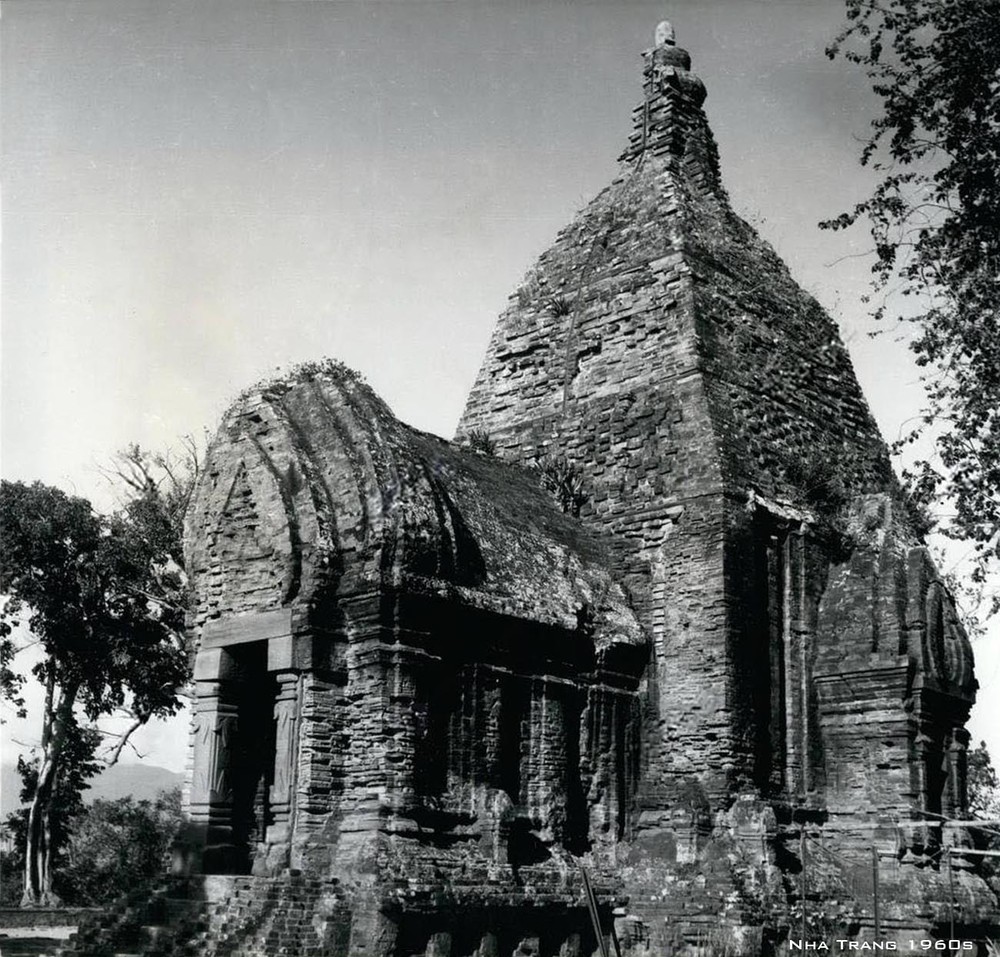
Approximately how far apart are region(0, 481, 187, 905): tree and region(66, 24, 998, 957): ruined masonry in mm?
10111

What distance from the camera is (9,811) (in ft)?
102

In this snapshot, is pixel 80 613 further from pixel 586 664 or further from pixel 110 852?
pixel 586 664

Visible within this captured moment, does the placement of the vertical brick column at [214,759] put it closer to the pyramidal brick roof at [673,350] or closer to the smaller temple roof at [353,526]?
the smaller temple roof at [353,526]

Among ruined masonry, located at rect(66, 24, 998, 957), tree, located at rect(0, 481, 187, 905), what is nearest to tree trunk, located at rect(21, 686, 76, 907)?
tree, located at rect(0, 481, 187, 905)

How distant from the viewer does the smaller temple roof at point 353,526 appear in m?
13.9

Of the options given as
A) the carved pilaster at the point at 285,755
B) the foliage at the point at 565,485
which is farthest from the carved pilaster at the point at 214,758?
the foliage at the point at 565,485

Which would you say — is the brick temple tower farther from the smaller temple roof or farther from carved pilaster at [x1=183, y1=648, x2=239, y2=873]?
carved pilaster at [x1=183, y1=648, x2=239, y2=873]

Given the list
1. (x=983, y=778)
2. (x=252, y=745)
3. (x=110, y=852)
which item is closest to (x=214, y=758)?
(x=252, y=745)

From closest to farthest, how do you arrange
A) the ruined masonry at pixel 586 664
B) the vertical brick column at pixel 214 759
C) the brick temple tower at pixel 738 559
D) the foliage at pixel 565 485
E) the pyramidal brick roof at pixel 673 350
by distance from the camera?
the ruined masonry at pixel 586 664
the vertical brick column at pixel 214 759
the brick temple tower at pixel 738 559
the pyramidal brick roof at pixel 673 350
the foliage at pixel 565 485

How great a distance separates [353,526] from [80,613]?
13.6m

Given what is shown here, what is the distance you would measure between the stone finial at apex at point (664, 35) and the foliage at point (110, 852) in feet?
56.1

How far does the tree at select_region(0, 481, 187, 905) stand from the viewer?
25.4 meters

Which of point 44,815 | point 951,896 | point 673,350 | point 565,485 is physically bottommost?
point 951,896

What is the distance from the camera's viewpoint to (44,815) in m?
26.2
